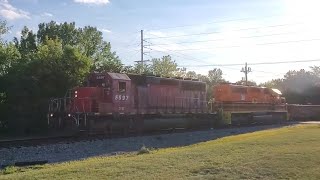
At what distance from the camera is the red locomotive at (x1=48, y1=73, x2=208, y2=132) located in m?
23.2

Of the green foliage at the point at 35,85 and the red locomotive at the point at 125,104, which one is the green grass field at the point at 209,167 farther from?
the green foliage at the point at 35,85

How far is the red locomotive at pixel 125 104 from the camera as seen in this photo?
23.2m

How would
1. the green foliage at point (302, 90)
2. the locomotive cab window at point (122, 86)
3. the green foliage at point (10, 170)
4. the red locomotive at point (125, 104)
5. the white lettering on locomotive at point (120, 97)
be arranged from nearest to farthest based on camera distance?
the green foliage at point (10, 170) → the red locomotive at point (125, 104) → the white lettering on locomotive at point (120, 97) → the locomotive cab window at point (122, 86) → the green foliage at point (302, 90)

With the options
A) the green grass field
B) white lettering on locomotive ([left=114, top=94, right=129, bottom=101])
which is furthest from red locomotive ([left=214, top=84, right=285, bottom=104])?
the green grass field

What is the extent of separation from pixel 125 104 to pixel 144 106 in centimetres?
216

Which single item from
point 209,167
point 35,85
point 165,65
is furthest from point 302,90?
point 209,167

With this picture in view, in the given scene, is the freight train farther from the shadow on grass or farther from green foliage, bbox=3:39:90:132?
green foliage, bbox=3:39:90:132

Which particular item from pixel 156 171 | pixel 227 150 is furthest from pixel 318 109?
pixel 156 171

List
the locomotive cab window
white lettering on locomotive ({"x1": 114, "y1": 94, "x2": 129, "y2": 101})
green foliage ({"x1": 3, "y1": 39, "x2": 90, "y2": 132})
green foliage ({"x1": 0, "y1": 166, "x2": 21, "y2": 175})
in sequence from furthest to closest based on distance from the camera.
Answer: green foliage ({"x1": 3, "y1": 39, "x2": 90, "y2": 132}), the locomotive cab window, white lettering on locomotive ({"x1": 114, "y1": 94, "x2": 129, "y2": 101}), green foliage ({"x1": 0, "y1": 166, "x2": 21, "y2": 175})

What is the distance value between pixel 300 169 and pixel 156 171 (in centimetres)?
337

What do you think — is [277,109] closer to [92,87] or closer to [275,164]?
[92,87]

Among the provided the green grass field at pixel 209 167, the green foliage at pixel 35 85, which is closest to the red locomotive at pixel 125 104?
the green foliage at pixel 35 85

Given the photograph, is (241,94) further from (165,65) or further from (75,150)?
(165,65)

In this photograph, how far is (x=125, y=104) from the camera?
2570 cm
